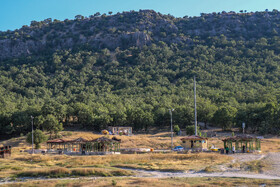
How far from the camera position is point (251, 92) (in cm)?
10056

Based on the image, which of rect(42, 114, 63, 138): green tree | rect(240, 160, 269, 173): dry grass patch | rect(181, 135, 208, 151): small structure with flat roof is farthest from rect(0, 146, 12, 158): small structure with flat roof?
rect(240, 160, 269, 173): dry grass patch

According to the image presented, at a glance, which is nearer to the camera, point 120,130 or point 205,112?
point 120,130

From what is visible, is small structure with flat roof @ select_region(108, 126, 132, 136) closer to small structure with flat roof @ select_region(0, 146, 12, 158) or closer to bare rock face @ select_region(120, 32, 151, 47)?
small structure with flat roof @ select_region(0, 146, 12, 158)

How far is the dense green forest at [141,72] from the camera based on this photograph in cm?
7812

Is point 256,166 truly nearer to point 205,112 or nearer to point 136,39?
point 205,112

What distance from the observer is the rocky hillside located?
164625 mm

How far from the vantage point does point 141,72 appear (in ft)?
451

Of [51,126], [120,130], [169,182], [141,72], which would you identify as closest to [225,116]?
[120,130]

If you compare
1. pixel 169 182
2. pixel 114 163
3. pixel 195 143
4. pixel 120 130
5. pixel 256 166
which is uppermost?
pixel 120 130

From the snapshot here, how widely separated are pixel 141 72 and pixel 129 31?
1814 inches

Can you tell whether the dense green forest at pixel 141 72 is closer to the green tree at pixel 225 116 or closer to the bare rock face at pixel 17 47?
the green tree at pixel 225 116

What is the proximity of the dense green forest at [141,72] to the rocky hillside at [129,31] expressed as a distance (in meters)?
0.53

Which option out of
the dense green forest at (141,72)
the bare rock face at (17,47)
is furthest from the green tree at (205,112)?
the bare rock face at (17,47)

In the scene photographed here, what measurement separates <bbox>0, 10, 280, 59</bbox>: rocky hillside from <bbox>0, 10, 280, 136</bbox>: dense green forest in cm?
53
